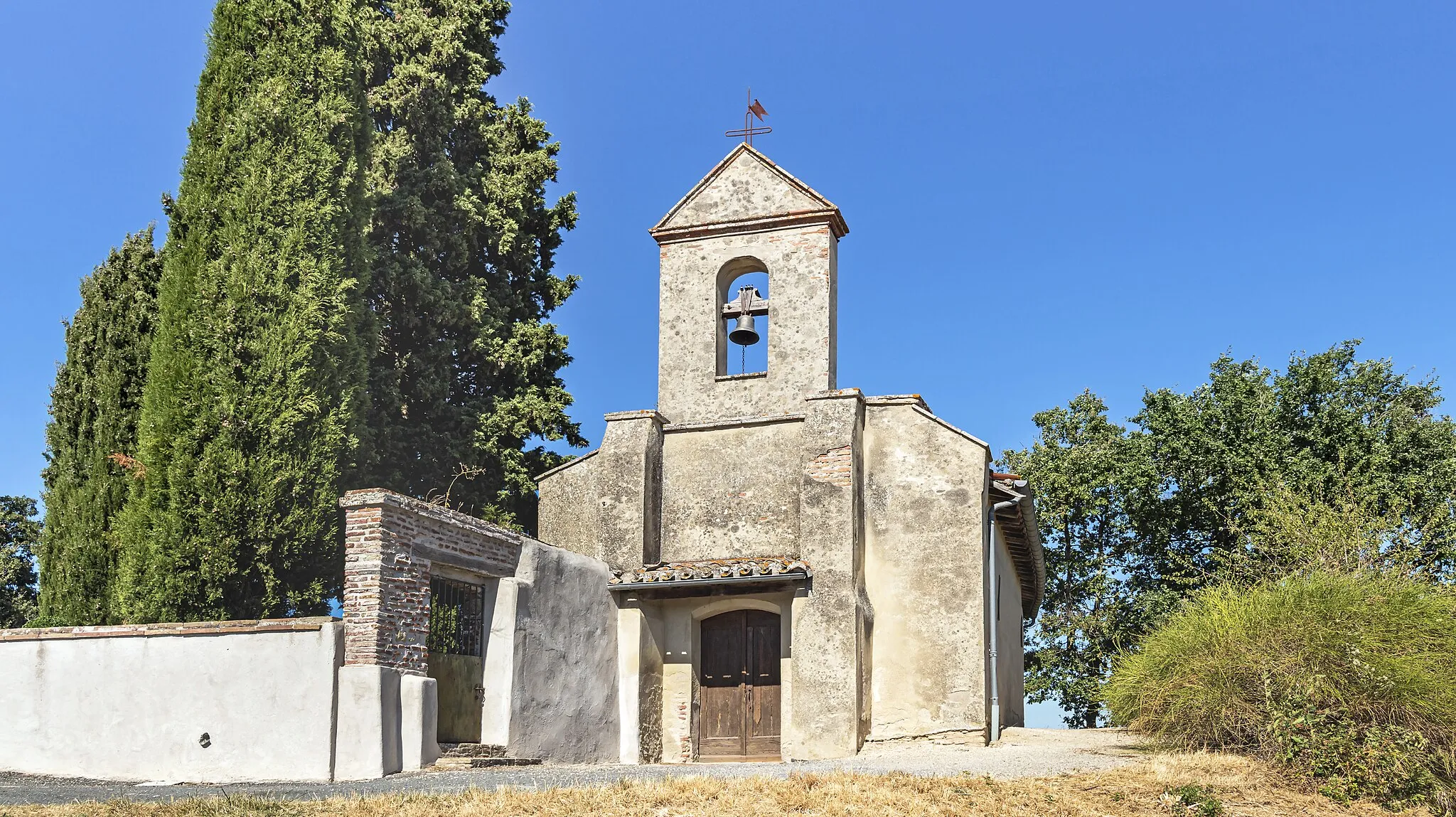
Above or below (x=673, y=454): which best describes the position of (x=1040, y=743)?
below

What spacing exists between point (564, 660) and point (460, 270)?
918 cm

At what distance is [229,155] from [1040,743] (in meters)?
12.3

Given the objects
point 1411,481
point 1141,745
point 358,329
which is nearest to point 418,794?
point 1141,745

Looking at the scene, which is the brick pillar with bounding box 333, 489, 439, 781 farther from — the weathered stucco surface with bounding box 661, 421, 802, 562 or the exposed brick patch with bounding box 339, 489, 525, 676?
the weathered stucco surface with bounding box 661, 421, 802, 562

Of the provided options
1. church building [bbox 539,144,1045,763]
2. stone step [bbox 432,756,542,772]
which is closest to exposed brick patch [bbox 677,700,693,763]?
church building [bbox 539,144,1045,763]

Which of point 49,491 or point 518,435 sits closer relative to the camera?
point 49,491

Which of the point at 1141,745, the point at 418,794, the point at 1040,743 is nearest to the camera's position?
the point at 418,794

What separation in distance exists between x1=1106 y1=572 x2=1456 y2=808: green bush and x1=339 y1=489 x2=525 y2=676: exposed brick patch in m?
6.97

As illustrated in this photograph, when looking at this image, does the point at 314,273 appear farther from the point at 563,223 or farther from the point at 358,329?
the point at 563,223

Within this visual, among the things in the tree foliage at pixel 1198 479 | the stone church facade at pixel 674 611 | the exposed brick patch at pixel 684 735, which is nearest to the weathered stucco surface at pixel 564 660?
the stone church facade at pixel 674 611

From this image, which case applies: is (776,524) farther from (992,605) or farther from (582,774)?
(582,774)

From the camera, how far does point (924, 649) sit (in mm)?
15844

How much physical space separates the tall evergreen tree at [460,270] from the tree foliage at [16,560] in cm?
857

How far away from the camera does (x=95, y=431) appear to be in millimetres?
17281
